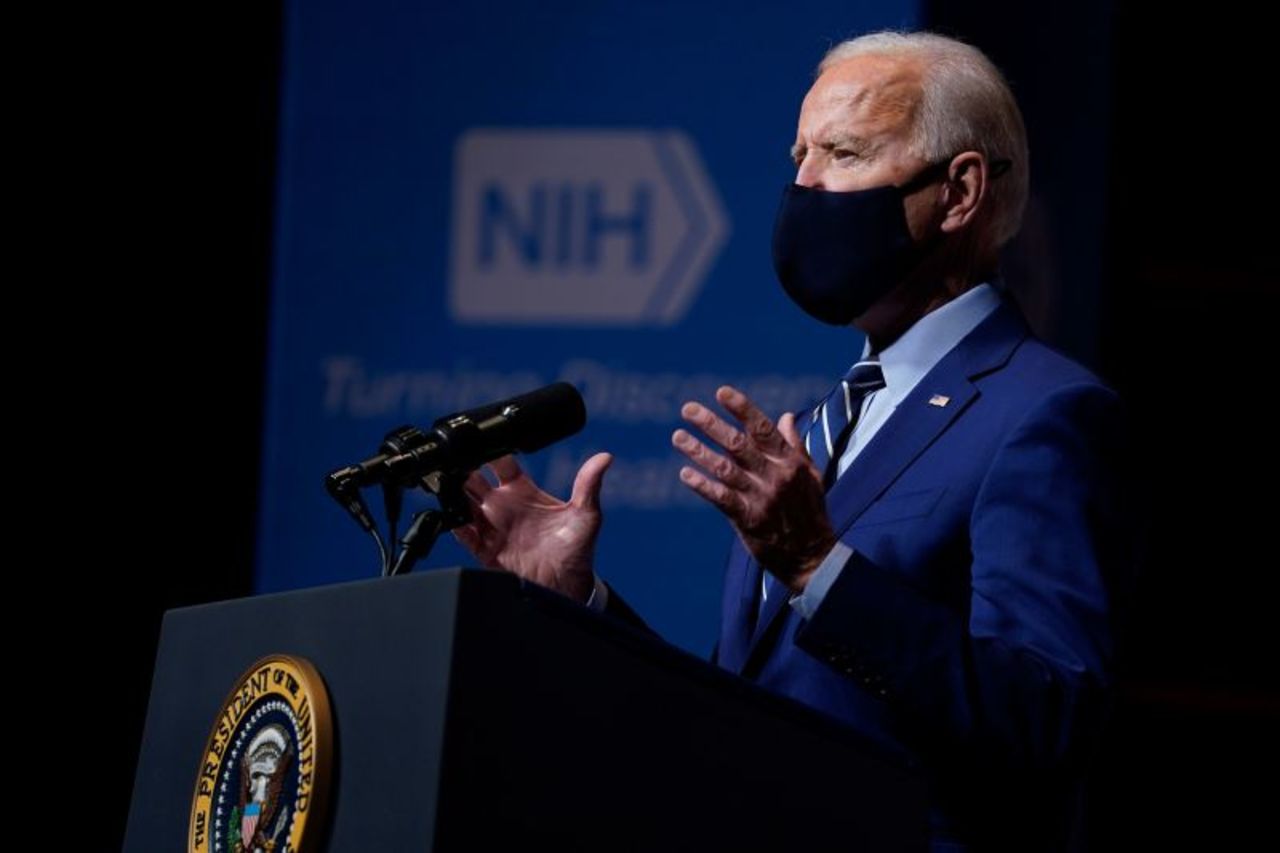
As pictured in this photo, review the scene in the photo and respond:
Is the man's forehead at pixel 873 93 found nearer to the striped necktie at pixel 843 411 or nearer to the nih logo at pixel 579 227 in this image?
the striped necktie at pixel 843 411

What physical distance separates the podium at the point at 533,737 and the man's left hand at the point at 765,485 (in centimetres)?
21

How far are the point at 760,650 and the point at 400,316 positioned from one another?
5.48 ft

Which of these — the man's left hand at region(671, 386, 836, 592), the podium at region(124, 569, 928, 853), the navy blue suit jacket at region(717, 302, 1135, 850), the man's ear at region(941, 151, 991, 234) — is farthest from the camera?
the man's ear at region(941, 151, 991, 234)

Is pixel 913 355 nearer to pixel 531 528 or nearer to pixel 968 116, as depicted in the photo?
pixel 968 116

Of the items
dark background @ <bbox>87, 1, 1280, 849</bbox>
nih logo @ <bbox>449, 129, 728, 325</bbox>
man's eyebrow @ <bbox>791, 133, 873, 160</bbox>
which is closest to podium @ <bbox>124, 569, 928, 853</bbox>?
man's eyebrow @ <bbox>791, 133, 873, 160</bbox>

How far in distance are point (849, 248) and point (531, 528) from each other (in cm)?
51

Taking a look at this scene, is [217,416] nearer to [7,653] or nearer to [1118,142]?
[7,653]

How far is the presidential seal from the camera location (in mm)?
1424

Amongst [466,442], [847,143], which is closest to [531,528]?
[466,442]

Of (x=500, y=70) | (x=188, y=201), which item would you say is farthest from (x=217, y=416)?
(x=500, y=70)

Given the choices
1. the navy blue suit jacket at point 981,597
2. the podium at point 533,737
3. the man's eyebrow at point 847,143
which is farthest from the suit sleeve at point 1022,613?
the man's eyebrow at point 847,143

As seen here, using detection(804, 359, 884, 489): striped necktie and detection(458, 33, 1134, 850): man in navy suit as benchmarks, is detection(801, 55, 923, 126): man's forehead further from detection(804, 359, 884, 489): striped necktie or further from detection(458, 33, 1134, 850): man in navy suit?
detection(804, 359, 884, 489): striped necktie

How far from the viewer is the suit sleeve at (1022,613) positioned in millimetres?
1753

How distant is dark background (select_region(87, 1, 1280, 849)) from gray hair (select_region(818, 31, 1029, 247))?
1.61 metres
